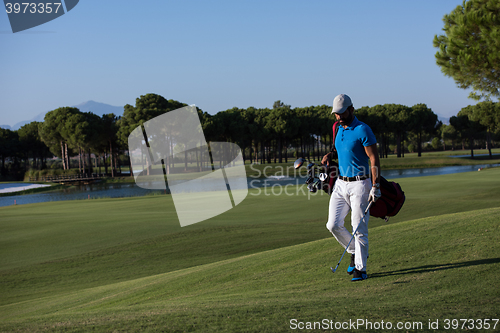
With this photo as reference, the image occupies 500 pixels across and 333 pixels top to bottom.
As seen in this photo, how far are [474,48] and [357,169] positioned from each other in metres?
10.4

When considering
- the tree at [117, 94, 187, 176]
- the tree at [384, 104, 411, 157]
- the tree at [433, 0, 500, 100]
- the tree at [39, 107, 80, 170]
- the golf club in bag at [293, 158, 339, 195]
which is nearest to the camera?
the golf club in bag at [293, 158, 339, 195]

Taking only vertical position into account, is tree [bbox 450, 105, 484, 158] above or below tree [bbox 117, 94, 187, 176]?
below

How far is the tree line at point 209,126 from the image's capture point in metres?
68.5

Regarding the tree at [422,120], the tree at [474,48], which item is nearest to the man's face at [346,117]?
the tree at [474,48]

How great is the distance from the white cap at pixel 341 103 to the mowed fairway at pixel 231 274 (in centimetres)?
246

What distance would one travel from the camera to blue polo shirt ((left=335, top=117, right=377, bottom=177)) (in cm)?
527

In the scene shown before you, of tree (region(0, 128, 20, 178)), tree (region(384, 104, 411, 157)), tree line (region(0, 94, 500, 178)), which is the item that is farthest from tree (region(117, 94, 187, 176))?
tree (region(384, 104, 411, 157))

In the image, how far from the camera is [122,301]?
6137mm

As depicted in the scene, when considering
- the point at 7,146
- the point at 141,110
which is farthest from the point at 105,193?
the point at 7,146

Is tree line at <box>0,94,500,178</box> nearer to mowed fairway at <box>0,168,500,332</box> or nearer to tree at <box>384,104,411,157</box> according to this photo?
tree at <box>384,104,411,157</box>

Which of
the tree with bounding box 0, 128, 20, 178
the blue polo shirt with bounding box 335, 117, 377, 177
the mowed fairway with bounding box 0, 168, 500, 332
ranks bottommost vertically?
the mowed fairway with bounding box 0, 168, 500, 332

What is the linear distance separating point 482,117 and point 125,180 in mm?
73534

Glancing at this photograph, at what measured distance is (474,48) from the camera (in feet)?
41.7

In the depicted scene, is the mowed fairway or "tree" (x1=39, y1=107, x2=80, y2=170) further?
"tree" (x1=39, y1=107, x2=80, y2=170)
